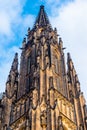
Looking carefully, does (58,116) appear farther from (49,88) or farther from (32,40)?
(32,40)

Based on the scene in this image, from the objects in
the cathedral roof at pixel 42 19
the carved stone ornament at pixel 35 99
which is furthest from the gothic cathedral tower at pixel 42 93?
the cathedral roof at pixel 42 19

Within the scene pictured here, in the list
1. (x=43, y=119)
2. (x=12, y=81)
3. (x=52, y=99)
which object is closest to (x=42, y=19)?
(x=12, y=81)

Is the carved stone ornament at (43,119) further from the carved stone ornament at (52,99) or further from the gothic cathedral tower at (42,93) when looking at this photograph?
the carved stone ornament at (52,99)

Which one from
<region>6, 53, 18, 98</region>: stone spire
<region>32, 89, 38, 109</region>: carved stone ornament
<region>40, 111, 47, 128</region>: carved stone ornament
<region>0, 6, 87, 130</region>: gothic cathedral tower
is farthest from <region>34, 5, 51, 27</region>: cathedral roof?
<region>40, 111, 47, 128</region>: carved stone ornament

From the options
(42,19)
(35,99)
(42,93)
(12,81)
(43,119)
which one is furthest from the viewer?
(42,19)

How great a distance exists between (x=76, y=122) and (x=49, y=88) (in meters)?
4.11

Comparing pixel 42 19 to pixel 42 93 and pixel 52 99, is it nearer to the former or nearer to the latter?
pixel 42 93

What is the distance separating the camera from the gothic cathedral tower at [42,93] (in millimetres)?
32625

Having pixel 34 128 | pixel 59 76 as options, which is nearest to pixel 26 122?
pixel 34 128

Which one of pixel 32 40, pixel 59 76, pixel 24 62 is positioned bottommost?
pixel 59 76

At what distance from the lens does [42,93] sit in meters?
35.3

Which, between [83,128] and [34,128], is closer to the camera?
[34,128]

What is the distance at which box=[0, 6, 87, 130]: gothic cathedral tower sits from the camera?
32.6 metres

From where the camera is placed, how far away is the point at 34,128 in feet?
101
